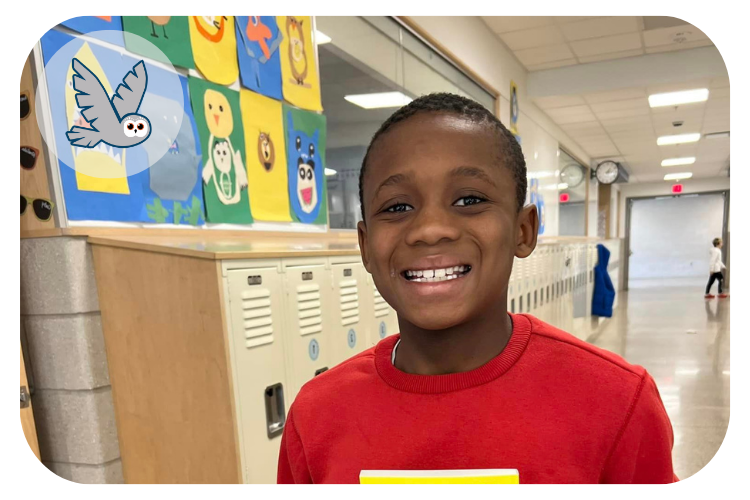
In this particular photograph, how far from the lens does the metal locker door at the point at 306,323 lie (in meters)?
1.29

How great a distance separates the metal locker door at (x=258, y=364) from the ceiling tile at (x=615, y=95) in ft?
12.2

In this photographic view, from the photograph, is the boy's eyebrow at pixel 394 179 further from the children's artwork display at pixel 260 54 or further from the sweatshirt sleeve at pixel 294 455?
the children's artwork display at pixel 260 54

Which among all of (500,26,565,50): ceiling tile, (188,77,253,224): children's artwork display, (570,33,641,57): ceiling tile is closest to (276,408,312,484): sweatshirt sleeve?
(188,77,253,224): children's artwork display

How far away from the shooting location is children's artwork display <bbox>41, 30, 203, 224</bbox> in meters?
1.16

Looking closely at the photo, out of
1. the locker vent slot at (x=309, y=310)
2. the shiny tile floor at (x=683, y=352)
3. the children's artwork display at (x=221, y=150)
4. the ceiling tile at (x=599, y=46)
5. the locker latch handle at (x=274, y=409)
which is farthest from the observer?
the ceiling tile at (x=599, y=46)

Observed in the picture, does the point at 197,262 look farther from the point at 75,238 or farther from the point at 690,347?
the point at 690,347

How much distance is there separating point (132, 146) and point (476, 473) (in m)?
1.30

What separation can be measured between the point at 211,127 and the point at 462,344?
1.32 meters

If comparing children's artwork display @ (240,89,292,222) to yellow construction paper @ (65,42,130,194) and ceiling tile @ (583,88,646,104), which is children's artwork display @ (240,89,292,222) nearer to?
yellow construction paper @ (65,42,130,194)

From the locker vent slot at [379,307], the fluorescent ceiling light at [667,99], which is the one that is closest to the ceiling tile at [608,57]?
the fluorescent ceiling light at [667,99]

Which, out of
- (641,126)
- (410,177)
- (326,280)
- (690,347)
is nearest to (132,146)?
(326,280)

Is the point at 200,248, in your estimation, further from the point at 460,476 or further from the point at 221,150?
the point at 460,476

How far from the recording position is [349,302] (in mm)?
1514

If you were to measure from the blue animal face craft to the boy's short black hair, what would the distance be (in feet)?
4.67
